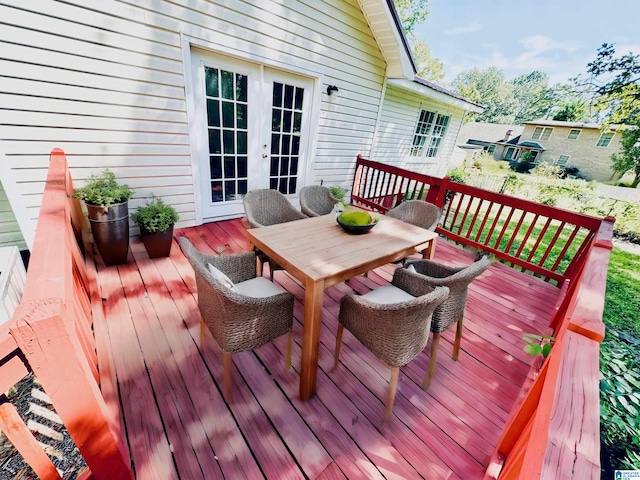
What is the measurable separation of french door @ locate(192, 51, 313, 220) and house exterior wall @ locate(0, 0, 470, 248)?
0.18 metres

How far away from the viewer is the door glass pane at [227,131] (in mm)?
3291

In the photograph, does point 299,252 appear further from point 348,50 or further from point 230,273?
point 348,50

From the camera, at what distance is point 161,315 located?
211 cm

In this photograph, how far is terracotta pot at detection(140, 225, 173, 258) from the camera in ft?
8.84

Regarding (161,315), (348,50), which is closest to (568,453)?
(161,315)

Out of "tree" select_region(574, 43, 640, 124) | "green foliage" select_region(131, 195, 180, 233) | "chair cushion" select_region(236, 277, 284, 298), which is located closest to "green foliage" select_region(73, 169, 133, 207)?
"green foliage" select_region(131, 195, 180, 233)

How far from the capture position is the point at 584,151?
20484mm

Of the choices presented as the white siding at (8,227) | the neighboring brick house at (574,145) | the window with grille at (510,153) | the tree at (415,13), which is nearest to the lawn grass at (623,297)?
the white siding at (8,227)

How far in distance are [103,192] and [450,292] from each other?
3006mm

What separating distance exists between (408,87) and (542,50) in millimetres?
41943

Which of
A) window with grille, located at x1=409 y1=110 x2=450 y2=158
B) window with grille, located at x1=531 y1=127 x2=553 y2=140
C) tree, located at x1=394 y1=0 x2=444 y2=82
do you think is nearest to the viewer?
window with grille, located at x1=409 y1=110 x2=450 y2=158

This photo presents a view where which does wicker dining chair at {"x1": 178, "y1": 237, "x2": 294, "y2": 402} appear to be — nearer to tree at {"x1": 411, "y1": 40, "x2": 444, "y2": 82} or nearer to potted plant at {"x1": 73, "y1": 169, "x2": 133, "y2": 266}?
potted plant at {"x1": 73, "y1": 169, "x2": 133, "y2": 266}

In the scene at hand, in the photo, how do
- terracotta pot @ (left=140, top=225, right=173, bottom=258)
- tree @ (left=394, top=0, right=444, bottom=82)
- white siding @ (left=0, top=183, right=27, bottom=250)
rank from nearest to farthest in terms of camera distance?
white siding @ (left=0, top=183, right=27, bottom=250)
terracotta pot @ (left=140, top=225, right=173, bottom=258)
tree @ (left=394, top=0, right=444, bottom=82)

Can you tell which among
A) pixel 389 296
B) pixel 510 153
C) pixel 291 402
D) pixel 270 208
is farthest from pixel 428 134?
pixel 510 153
